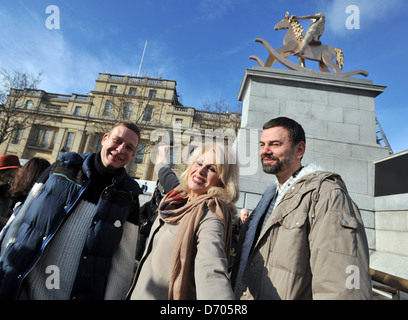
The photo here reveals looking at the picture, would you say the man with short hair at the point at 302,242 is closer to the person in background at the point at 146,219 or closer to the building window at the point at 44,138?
the person in background at the point at 146,219

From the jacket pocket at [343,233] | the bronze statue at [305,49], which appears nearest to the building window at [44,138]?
the bronze statue at [305,49]

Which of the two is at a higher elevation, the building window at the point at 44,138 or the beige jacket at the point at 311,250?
the building window at the point at 44,138

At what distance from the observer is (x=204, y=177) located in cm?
203

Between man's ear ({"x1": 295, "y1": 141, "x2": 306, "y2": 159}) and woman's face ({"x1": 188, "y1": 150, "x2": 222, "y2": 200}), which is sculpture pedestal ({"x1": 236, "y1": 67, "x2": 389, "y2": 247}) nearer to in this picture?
man's ear ({"x1": 295, "y1": 141, "x2": 306, "y2": 159})

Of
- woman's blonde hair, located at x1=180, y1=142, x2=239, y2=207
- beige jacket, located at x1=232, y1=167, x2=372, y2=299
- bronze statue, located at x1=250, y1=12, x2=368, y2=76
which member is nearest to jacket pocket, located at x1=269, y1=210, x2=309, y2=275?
beige jacket, located at x1=232, y1=167, x2=372, y2=299

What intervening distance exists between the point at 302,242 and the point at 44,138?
56.4 m

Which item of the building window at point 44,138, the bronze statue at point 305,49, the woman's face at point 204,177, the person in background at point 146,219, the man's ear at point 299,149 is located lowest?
the person in background at point 146,219

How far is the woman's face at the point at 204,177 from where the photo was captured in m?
2.01

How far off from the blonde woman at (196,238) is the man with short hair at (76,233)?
1.22ft

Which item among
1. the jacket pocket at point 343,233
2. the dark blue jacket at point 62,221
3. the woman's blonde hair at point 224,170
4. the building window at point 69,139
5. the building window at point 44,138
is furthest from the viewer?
the building window at point 44,138

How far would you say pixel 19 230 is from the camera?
1.92 m

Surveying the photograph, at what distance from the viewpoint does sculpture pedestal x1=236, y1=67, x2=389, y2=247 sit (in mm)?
6105

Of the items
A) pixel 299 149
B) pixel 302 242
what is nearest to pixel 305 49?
pixel 299 149
